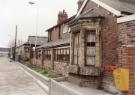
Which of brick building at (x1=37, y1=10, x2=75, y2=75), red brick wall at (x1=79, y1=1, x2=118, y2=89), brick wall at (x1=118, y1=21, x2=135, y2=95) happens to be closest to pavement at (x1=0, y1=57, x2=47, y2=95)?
brick building at (x1=37, y1=10, x2=75, y2=75)

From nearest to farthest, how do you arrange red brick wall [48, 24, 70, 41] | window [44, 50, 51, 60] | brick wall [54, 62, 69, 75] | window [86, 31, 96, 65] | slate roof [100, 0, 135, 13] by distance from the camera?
slate roof [100, 0, 135, 13] → window [86, 31, 96, 65] → brick wall [54, 62, 69, 75] → window [44, 50, 51, 60] → red brick wall [48, 24, 70, 41]

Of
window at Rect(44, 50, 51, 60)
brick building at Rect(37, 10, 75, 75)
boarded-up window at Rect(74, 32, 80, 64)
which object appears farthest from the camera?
window at Rect(44, 50, 51, 60)

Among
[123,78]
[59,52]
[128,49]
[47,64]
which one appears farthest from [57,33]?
[123,78]

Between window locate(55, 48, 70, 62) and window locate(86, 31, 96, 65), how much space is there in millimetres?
6955

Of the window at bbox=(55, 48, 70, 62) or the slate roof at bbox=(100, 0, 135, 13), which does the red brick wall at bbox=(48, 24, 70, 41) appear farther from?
the slate roof at bbox=(100, 0, 135, 13)

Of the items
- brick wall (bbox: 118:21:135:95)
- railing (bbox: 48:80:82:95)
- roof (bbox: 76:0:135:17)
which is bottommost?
railing (bbox: 48:80:82:95)

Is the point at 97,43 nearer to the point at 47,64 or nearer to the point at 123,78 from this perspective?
the point at 123,78

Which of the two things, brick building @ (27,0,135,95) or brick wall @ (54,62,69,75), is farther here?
brick wall @ (54,62,69,75)

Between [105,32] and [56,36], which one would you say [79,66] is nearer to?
[105,32]

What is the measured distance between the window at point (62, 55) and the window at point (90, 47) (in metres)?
6.95

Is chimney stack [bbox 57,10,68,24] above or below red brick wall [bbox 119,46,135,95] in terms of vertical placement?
above

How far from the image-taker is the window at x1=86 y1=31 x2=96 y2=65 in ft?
57.9

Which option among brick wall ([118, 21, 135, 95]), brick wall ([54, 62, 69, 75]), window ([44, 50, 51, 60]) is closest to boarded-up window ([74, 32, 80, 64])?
brick wall ([54, 62, 69, 75])

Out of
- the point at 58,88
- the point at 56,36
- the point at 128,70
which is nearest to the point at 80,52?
the point at 58,88
